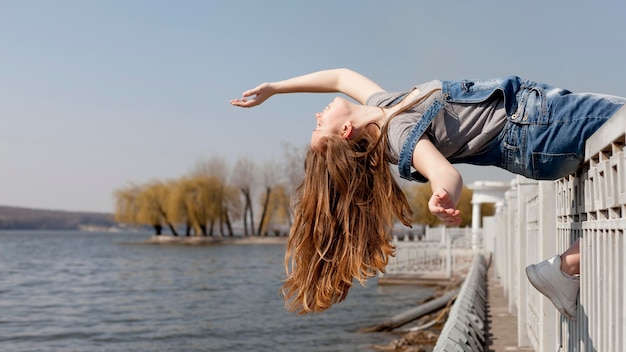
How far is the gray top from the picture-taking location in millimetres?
2475

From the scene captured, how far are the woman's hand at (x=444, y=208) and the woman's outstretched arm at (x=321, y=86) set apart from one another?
0.97 meters

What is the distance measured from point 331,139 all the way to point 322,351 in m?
11.6

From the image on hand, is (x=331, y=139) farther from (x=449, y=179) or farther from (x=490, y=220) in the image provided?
(x=490, y=220)

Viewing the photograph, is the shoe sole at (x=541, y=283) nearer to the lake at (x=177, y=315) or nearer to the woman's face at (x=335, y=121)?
the woman's face at (x=335, y=121)

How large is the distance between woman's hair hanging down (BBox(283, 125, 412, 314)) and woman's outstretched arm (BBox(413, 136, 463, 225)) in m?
0.23

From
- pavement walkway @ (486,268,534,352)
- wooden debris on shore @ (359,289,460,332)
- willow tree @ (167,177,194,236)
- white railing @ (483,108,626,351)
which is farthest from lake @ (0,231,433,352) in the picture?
willow tree @ (167,177,194,236)

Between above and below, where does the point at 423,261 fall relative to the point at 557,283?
below

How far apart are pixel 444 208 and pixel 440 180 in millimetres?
177

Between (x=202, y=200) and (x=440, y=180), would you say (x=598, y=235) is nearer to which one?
(x=440, y=180)

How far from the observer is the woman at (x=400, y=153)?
8.08ft

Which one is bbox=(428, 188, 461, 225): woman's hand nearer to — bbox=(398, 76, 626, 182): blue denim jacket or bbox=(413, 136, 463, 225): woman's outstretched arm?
bbox=(413, 136, 463, 225): woman's outstretched arm

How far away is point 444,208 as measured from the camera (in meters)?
1.99

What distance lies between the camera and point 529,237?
19.2ft

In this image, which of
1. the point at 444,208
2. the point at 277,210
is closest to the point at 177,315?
the point at 444,208
